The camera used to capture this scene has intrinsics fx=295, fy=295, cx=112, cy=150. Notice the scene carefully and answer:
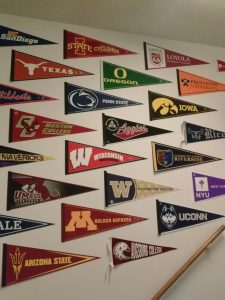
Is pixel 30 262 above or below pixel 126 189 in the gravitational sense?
below

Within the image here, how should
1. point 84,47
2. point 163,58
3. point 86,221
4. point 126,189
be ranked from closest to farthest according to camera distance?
point 86,221 < point 126,189 < point 84,47 < point 163,58

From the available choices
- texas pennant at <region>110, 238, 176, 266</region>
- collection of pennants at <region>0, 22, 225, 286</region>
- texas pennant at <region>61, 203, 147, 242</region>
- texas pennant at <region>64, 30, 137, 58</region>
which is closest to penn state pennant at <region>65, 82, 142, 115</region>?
collection of pennants at <region>0, 22, 225, 286</region>

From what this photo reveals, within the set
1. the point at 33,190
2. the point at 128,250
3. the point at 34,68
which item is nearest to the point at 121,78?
the point at 34,68

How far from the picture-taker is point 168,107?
81.0 inches

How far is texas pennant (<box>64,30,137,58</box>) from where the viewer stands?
1.94m

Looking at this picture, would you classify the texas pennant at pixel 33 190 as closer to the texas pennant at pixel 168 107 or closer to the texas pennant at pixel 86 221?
the texas pennant at pixel 86 221

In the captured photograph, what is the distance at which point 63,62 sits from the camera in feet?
6.24

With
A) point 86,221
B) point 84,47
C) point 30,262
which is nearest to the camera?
point 30,262

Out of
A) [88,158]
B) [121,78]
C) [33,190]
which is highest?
[121,78]

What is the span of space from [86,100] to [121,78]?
12.0 inches

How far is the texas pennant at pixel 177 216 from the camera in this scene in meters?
1.86

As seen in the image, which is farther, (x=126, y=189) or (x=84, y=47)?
(x=84, y=47)

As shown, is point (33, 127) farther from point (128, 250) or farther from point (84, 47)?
point (128, 250)

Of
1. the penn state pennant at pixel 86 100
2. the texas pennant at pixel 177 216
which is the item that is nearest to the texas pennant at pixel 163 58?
the penn state pennant at pixel 86 100
